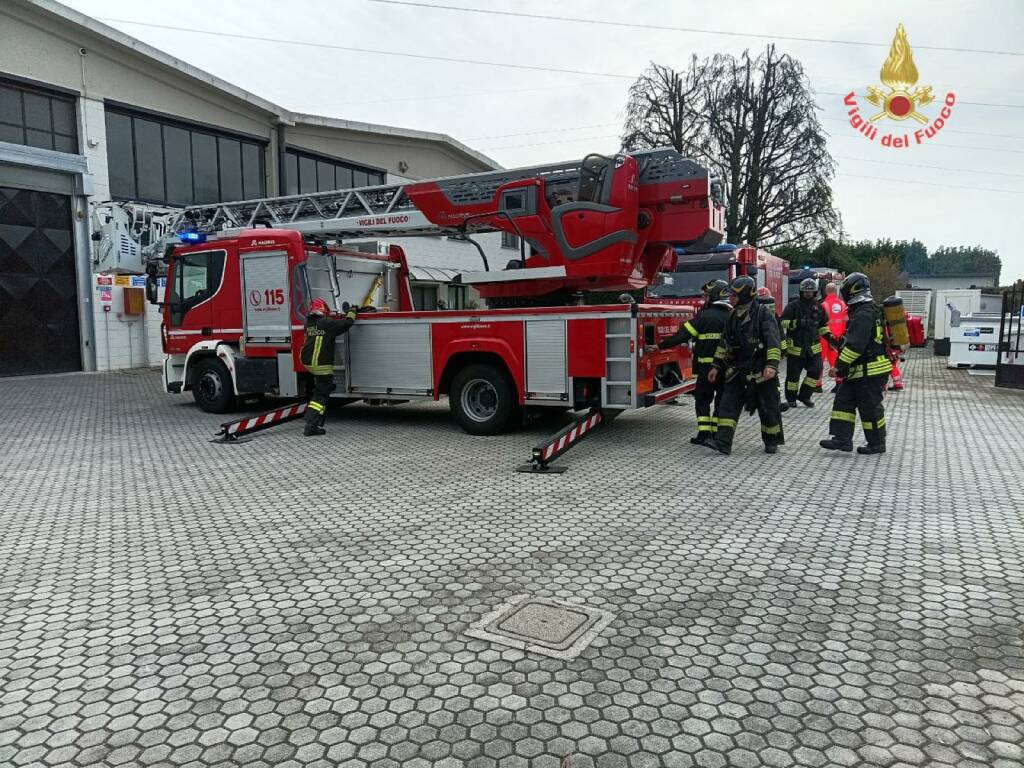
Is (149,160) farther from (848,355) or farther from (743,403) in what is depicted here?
(848,355)

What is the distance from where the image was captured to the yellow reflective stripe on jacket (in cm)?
736

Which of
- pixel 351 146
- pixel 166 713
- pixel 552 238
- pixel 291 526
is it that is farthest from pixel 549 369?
pixel 351 146

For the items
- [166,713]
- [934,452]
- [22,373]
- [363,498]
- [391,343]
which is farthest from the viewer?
[22,373]

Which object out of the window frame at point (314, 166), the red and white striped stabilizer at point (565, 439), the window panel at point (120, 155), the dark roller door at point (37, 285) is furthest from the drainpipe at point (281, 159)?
the red and white striped stabilizer at point (565, 439)

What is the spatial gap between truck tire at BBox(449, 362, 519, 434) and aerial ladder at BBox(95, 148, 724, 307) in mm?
1130

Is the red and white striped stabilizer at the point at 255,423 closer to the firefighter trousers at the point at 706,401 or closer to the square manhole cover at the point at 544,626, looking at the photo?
the firefighter trousers at the point at 706,401

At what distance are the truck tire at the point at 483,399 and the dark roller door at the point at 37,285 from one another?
41.7 ft

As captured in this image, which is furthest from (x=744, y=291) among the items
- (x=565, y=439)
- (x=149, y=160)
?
(x=149, y=160)

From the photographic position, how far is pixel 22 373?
16562mm

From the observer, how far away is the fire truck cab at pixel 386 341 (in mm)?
8055

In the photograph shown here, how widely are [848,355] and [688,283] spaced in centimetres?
720

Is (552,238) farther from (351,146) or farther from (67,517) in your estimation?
(351,146)

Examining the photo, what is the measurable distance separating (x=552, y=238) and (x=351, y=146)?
59.6 feet

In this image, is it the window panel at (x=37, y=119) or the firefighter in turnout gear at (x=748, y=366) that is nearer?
the firefighter in turnout gear at (x=748, y=366)
